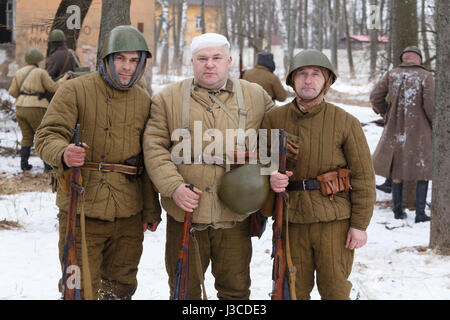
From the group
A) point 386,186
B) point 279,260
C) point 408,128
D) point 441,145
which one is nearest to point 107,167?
point 279,260

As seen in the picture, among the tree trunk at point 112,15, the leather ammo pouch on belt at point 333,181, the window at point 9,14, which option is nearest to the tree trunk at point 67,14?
the tree trunk at point 112,15

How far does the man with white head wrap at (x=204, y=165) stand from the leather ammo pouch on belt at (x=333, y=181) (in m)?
0.53

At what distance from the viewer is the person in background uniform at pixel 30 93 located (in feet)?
26.6

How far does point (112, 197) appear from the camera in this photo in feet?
10.3

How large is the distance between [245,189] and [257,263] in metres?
2.19

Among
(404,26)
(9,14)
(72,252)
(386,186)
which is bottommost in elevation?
(386,186)

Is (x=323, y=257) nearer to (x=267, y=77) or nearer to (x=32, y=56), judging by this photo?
(x=267, y=77)

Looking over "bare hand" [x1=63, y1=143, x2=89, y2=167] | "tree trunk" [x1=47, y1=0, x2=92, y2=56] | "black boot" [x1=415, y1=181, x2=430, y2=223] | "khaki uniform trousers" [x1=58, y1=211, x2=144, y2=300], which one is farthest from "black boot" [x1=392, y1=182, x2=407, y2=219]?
"tree trunk" [x1=47, y1=0, x2=92, y2=56]

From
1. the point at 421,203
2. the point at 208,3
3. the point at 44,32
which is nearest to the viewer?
the point at 421,203

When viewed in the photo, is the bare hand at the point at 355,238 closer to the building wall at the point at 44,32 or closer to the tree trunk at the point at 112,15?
the tree trunk at the point at 112,15

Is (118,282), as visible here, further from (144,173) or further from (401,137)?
(401,137)

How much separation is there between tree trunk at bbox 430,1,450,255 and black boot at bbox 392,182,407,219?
1.46 m

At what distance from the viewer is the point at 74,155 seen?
2855 mm

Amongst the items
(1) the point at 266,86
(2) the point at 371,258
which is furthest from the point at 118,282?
(1) the point at 266,86
